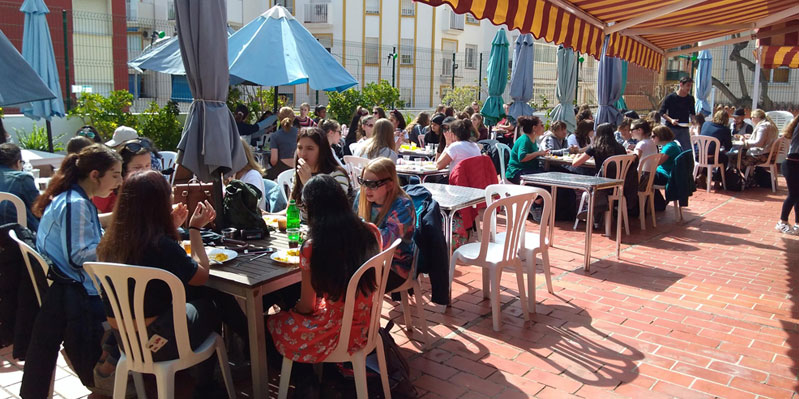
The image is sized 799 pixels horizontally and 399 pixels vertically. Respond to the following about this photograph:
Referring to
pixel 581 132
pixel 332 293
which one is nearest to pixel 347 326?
pixel 332 293

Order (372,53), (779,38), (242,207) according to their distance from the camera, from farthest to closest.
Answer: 1. (372,53)
2. (779,38)
3. (242,207)

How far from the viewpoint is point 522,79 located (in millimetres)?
11297

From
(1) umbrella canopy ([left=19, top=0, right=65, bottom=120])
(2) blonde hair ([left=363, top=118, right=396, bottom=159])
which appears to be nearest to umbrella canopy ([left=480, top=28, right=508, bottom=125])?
(2) blonde hair ([left=363, top=118, right=396, bottom=159])

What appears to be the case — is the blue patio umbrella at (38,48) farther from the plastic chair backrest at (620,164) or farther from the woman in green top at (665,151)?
the woman in green top at (665,151)

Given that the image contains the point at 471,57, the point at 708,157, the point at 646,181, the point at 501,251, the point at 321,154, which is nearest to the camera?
the point at 501,251

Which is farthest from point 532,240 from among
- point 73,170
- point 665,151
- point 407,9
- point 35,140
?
point 407,9

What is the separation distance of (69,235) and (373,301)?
1.51 meters

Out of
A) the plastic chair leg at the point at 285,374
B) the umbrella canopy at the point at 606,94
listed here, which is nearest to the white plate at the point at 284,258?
the plastic chair leg at the point at 285,374

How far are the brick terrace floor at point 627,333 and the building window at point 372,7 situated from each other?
27050mm

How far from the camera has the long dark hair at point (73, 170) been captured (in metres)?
3.12

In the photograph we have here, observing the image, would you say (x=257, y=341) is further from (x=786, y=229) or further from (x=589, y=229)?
(x=786, y=229)

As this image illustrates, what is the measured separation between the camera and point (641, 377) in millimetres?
3566

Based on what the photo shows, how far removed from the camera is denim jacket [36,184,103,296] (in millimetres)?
Answer: 2977

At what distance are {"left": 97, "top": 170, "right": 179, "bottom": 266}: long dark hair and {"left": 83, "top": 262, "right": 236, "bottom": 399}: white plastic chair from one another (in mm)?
108
